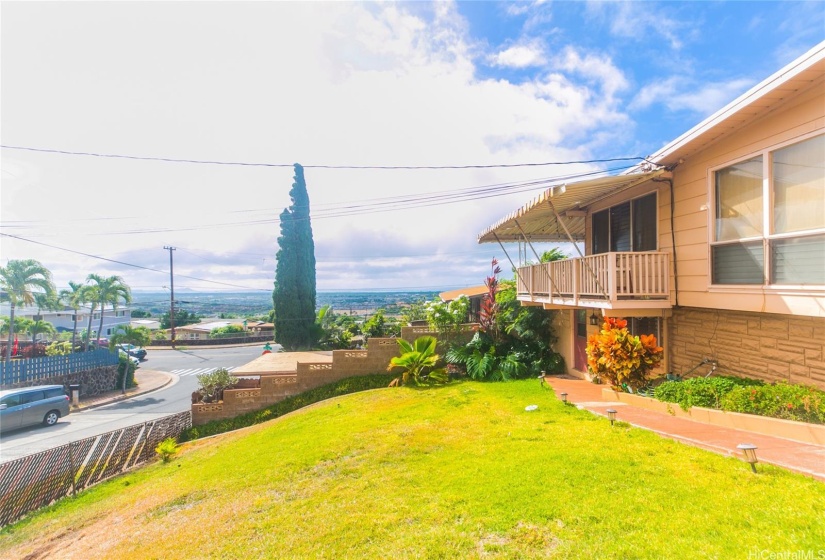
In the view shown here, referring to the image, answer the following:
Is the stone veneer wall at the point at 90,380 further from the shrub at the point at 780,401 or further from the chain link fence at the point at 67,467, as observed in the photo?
the shrub at the point at 780,401

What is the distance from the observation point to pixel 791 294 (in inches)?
177

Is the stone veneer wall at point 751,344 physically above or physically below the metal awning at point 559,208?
below

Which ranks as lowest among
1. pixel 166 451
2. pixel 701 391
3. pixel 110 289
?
pixel 166 451

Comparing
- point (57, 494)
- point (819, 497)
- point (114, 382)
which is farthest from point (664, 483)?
point (114, 382)

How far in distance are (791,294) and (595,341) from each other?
113 inches

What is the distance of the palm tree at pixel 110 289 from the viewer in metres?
23.1

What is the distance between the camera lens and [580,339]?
9734mm

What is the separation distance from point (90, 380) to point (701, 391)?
85.5 ft

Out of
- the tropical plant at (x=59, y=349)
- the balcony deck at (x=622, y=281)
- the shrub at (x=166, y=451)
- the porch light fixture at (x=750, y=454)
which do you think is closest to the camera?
the porch light fixture at (x=750, y=454)

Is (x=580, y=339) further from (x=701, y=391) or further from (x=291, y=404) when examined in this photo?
(x=291, y=404)

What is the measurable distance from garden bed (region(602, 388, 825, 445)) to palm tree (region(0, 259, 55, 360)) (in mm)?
28857

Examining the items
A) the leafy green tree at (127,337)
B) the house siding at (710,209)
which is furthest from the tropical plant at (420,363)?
the leafy green tree at (127,337)

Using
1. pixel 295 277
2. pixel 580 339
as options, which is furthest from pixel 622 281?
pixel 295 277

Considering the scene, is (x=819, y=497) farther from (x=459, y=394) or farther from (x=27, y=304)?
(x=27, y=304)
